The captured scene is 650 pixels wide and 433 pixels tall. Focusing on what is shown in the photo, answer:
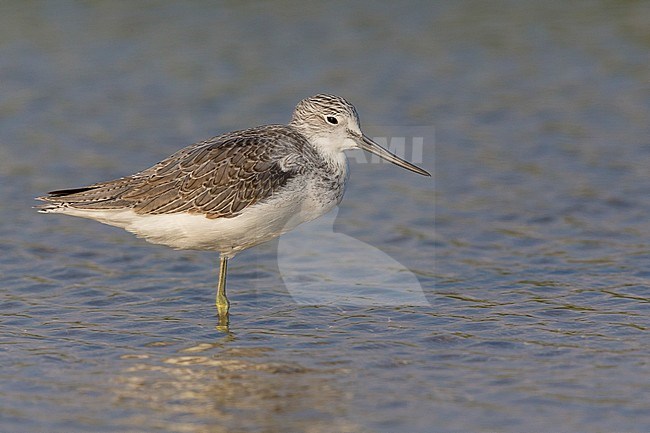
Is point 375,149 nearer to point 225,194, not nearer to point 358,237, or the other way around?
point 225,194

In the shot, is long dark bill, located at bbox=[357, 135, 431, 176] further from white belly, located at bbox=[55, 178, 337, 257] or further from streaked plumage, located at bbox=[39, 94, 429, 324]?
white belly, located at bbox=[55, 178, 337, 257]

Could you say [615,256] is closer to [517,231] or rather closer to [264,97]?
[517,231]

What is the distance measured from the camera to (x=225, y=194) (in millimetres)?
10258

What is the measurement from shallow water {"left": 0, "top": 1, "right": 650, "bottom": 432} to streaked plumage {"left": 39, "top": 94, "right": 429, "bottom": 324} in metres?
0.86

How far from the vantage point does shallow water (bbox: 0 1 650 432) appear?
8703mm

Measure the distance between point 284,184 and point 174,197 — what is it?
99 cm

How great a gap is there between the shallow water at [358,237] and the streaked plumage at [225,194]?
0.86 m

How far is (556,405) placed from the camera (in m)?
8.34

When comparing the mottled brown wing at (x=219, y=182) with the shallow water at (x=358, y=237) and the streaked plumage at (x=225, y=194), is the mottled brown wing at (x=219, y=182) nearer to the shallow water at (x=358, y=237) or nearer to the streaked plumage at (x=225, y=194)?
the streaked plumage at (x=225, y=194)

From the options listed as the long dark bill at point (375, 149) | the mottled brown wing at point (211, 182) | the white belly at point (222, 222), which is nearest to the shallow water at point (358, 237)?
the white belly at point (222, 222)

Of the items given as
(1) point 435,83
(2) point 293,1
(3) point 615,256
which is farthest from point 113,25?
(3) point 615,256

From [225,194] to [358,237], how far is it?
2807 millimetres

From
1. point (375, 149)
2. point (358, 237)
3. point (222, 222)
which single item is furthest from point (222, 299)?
point (358, 237)

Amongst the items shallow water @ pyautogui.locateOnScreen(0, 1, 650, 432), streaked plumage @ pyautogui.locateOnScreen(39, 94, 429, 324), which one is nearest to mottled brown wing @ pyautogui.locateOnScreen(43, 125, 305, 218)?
streaked plumage @ pyautogui.locateOnScreen(39, 94, 429, 324)
